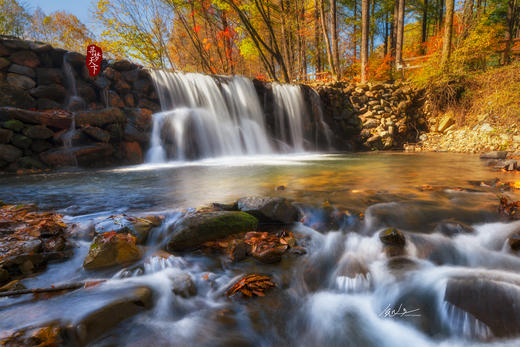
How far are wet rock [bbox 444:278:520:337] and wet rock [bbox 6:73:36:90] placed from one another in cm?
1211

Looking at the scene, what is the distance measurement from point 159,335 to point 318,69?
22.4m

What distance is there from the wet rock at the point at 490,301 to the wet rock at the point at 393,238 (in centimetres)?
55

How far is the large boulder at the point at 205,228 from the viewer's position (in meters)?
2.58

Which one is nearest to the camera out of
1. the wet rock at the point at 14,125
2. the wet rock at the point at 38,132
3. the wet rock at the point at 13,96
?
the wet rock at the point at 14,125

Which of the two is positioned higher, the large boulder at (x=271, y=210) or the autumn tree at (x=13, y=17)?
the autumn tree at (x=13, y=17)

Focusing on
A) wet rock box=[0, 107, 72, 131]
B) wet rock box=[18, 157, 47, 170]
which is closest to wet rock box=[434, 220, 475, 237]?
wet rock box=[0, 107, 72, 131]

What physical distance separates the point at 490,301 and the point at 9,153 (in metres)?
10.3

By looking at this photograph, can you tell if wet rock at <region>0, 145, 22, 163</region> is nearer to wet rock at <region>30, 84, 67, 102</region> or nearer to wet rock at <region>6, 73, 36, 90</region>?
wet rock at <region>30, 84, 67, 102</region>

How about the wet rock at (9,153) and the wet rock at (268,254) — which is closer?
the wet rock at (268,254)

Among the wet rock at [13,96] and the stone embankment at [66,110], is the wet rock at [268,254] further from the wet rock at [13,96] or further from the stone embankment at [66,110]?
the wet rock at [13,96]

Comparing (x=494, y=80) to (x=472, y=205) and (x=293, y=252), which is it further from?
(x=293, y=252)

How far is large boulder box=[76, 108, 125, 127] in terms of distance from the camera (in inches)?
313

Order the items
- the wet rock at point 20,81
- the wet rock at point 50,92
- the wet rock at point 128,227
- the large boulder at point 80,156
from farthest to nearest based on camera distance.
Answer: the wet rock at point 50,92, the wet rock at point 20,81, the large boulder at point 80,156, the wet rock at point 128,227

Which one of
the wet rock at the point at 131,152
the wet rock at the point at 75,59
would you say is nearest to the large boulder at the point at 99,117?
the wet rock at the point at 131,152
